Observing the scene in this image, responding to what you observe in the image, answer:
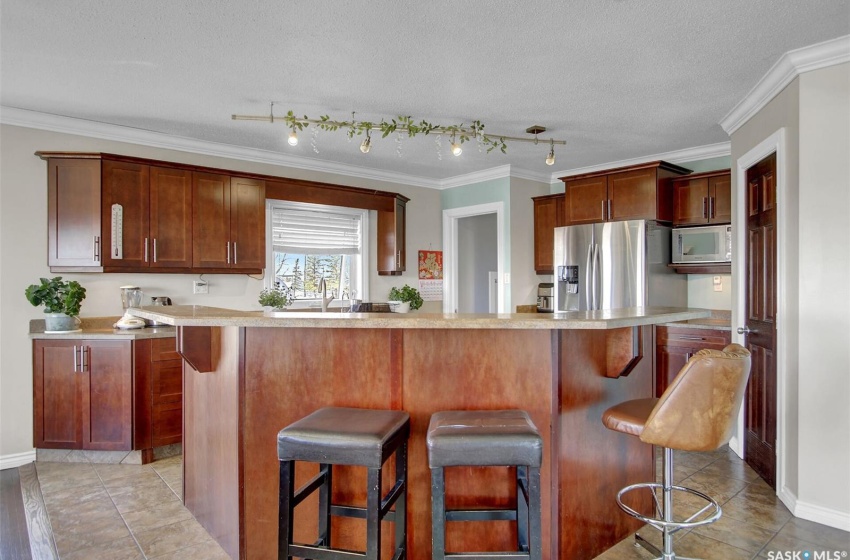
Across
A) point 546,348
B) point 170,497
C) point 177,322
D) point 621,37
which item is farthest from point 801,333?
point 170,497

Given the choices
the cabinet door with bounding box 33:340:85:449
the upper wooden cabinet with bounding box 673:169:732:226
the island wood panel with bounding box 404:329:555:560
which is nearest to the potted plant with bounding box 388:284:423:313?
the upper wooden cabinet with bounding box 673:169:732:226

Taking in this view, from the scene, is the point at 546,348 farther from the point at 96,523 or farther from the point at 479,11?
the point at 96,523

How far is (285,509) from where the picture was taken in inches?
66.6

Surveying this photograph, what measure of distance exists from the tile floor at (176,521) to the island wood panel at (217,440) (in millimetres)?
152

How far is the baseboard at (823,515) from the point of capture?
242cm

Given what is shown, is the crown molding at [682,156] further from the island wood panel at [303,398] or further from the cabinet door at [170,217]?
the cabinet door at [170,217]

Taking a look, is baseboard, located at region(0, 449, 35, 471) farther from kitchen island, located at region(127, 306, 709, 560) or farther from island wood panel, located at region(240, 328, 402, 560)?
island wood panel, located at region(240, 328, 402, 560)

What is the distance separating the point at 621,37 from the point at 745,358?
164 centimetres

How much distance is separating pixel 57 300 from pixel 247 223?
1.49 m

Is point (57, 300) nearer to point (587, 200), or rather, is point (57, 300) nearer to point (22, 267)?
point (22, 267)

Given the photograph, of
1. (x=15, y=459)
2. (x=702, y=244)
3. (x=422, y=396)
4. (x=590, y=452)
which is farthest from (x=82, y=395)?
(x=702, y=244)

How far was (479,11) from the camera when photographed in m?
2.21

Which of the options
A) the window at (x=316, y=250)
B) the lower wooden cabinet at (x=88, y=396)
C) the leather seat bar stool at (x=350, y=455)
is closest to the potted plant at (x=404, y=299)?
the window at (x=316, y=250)

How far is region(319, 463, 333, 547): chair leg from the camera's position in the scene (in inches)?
76.5
